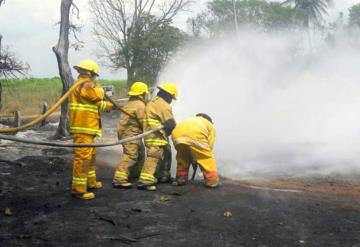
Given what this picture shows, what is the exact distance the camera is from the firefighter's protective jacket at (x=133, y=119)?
7547 mm

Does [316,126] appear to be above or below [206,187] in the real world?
above

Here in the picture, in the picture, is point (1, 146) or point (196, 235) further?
point (1, 146)

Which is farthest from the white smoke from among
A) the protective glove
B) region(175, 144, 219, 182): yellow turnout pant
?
the protective glove

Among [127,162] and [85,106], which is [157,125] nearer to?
[127,162]

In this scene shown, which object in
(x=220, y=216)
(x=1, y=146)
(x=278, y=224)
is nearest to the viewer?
(x=278, y=224)

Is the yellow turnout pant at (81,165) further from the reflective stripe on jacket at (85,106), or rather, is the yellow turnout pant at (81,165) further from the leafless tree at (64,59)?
the leafless tree at (64,59)

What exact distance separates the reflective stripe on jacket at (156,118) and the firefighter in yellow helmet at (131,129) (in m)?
0.17

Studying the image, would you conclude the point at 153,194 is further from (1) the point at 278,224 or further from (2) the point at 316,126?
(2) the point at 316,126

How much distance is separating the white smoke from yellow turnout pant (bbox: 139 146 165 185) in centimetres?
208

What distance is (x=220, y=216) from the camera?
18.6ft

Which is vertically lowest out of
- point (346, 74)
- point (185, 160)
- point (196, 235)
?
point (196, 235)

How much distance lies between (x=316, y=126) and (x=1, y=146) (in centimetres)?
850

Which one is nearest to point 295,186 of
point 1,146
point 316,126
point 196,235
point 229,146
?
point 196,235

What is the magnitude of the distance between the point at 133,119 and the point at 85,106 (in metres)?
1.19
